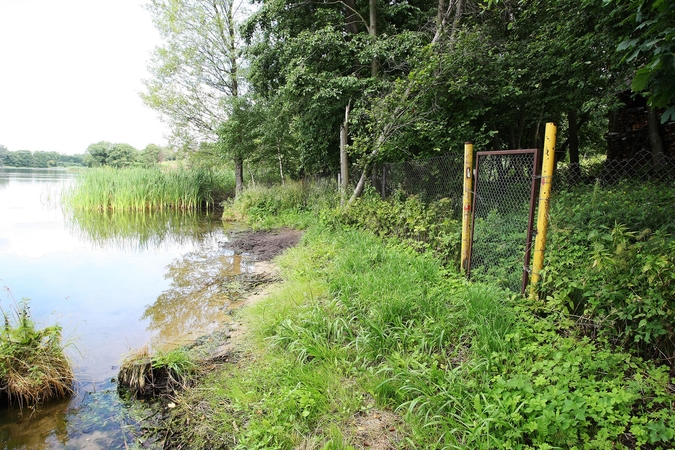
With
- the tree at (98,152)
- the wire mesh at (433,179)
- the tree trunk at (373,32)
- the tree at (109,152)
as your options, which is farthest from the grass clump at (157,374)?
the tree at (98,152)

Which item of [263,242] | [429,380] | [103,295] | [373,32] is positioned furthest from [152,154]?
[429,380]

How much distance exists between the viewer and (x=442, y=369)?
2395 millimetres

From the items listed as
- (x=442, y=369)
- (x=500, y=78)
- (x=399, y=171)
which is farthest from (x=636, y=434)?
(x=500, y=78)

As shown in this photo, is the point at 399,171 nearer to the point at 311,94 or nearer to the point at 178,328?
the point at 311,94

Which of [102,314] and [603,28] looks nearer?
[102,314]

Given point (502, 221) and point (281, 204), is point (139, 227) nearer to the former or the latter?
point (281, 204)

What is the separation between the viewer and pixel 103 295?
550 centimetres

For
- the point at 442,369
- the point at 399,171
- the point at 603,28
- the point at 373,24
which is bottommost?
the point at 442,369

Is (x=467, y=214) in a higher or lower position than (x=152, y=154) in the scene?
lower

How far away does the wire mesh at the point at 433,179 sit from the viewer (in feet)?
18.3

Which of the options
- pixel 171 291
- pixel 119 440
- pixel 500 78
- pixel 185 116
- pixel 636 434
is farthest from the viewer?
pixel 185 116

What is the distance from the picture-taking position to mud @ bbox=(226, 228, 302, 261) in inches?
298

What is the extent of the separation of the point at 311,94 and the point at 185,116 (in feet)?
29.9

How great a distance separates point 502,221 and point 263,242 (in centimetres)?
578
